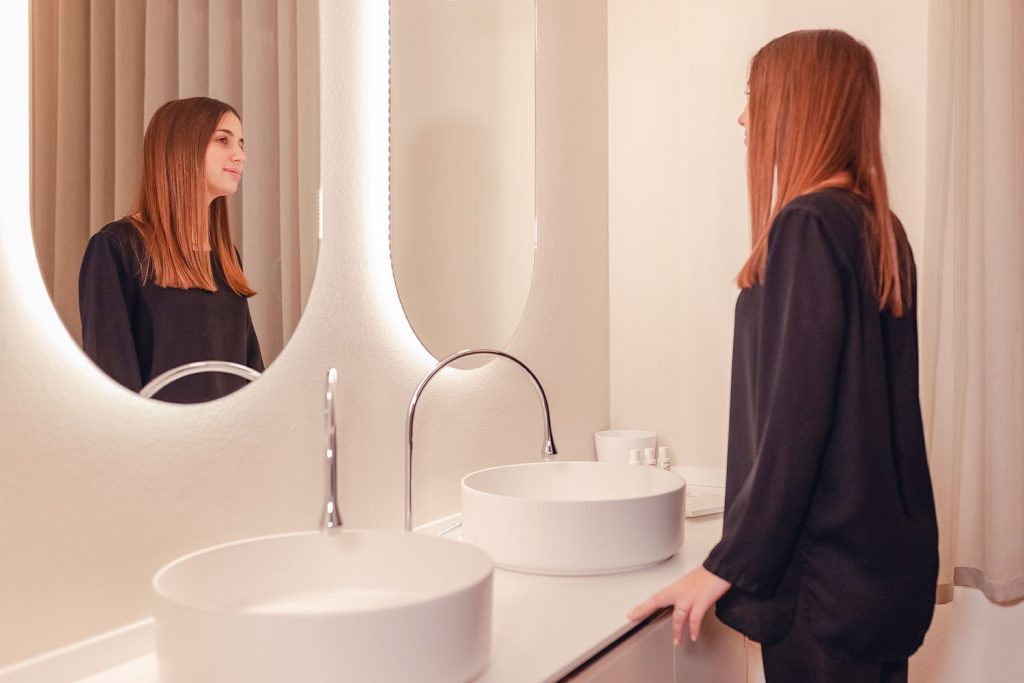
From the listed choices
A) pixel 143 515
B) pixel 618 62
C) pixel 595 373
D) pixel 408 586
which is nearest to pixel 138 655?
pixel 143 515

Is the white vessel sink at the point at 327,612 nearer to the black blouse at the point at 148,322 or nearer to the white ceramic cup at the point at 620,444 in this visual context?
the black blouse at the point at 148,322

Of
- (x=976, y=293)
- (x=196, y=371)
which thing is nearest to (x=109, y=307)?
(x=196, y=371)

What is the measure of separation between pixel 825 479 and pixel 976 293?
927 millimetres

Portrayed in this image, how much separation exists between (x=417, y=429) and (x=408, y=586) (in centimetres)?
48

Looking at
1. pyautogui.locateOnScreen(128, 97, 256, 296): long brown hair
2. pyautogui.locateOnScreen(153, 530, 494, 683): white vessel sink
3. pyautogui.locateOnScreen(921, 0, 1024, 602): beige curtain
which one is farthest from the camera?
pyautogui.locateOnScreen(921, 0, 1024, 602): beige curtain

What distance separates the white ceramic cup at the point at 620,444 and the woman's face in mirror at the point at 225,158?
1.29 meters

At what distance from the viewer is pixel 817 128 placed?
1.36 m

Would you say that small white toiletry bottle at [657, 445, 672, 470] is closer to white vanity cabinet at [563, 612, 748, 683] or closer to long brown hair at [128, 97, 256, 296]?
white vanity cabinet at [563, 612, 748, 683]

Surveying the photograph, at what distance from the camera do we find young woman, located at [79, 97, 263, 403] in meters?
1.07

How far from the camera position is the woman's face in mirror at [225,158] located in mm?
1228

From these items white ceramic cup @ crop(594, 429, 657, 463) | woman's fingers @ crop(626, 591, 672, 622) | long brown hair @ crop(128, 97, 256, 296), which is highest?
long brown hair @ crop(128, 97, 256, 296)

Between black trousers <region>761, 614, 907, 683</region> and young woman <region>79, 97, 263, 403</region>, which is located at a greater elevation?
young woman <region>79, 97, 263, 403</region>

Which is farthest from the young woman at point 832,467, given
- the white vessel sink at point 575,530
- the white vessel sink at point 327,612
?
the white vessel sink at point 327,612

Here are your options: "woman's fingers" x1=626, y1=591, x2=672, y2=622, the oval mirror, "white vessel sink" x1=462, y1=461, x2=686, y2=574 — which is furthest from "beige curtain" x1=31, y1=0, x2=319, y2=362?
"woman's fingers" x1=626, y1=591, x2=672, y2=622
